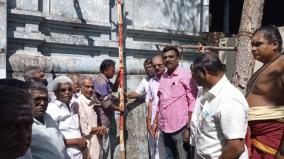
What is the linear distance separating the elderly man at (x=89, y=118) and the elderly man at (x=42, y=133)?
169 cm

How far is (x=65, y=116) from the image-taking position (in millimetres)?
4355

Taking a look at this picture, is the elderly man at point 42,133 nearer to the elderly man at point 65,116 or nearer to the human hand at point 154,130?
the elderly man at point 65,116

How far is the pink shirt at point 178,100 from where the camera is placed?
543 centimetres

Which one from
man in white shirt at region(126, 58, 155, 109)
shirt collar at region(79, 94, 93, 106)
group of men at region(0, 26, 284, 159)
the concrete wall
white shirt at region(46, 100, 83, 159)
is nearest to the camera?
Answer: group of men at region(0, 26, 284, 159)

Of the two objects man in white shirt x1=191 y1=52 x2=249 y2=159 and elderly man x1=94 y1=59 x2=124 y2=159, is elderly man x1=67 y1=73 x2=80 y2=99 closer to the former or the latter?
elderly man x1=94 y1=59 x2=124 y2=159

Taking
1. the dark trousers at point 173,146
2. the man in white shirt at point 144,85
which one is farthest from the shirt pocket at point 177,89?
the man in white shirt at point 144,85

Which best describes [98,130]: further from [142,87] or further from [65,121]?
[142,87]

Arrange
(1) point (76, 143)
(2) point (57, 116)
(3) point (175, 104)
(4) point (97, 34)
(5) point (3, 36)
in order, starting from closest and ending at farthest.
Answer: (2) point (57, 116) < (1) point (76, 143) < (5) point (3, 36) < (3) point (175, 104) < (4) point (97, 34)

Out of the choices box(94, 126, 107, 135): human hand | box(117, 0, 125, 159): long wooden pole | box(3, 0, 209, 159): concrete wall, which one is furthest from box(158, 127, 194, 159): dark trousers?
box(3, 0, 209, 159): concrete wall

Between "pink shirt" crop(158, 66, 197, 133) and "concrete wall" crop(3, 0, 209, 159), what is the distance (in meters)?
1.46

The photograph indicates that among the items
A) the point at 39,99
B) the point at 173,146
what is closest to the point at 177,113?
the point at 173,146

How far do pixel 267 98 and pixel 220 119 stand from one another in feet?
2.06

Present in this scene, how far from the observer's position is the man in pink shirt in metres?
5.39

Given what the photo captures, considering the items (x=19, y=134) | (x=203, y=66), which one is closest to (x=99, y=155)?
(x=203, y=66)
